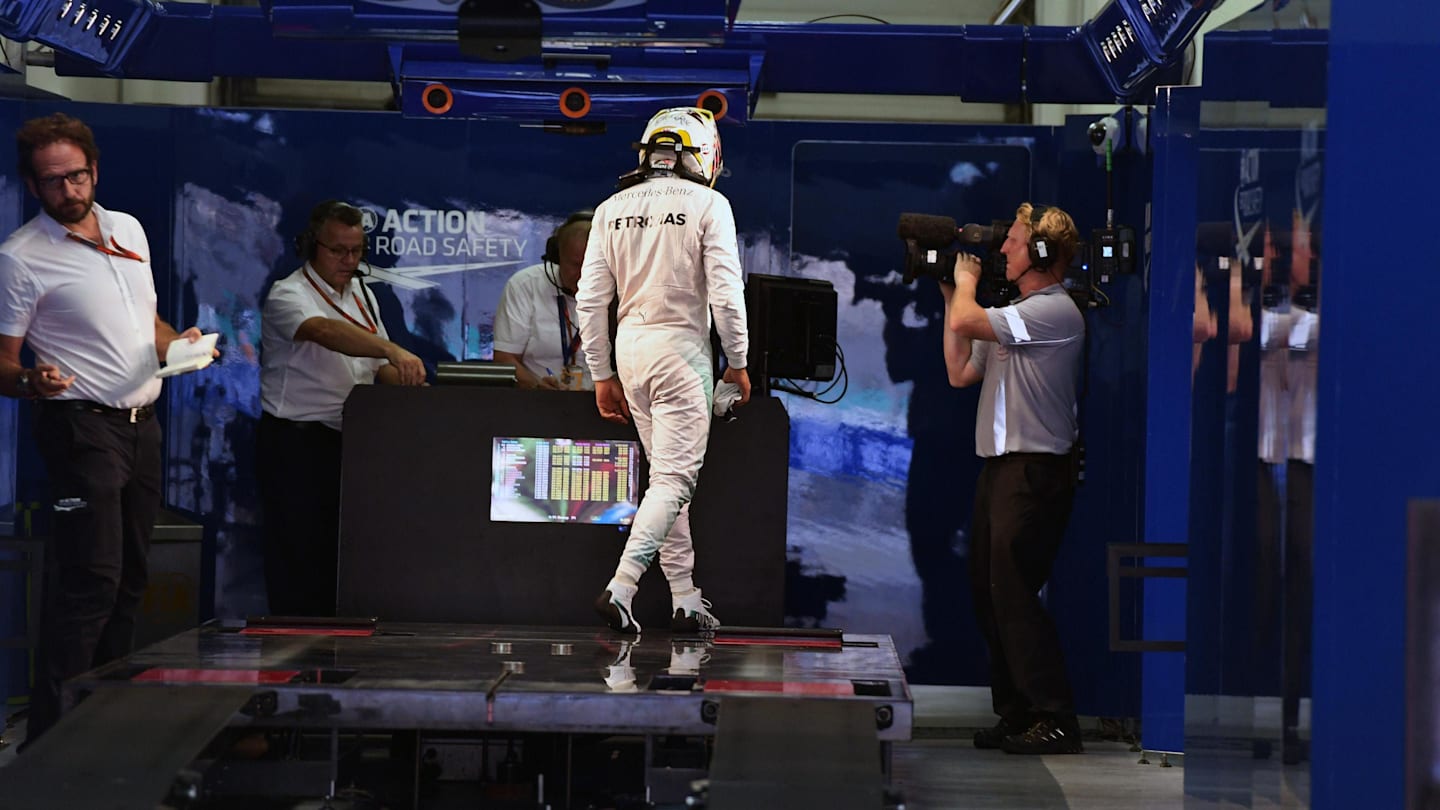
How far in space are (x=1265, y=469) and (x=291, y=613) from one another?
13.8ft

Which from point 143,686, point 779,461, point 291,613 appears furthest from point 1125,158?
point 143,686

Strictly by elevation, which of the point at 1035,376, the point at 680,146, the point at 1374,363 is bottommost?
the point at 1374,363

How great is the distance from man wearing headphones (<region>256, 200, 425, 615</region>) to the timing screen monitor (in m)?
0.94

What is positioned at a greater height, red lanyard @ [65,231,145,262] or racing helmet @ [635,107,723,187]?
racing helmet @ [635,107,723,187]

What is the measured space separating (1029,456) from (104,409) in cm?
327

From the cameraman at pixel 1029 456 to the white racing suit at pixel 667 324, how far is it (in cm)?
111

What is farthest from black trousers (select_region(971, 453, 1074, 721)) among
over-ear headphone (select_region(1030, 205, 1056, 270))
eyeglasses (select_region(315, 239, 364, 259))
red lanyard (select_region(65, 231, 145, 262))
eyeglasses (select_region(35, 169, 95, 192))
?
eyeglasses (select_region(35, 169, 95, 192))

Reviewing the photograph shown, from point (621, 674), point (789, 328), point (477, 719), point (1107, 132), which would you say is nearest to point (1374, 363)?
point (621, 674)

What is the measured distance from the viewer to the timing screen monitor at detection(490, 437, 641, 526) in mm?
5875

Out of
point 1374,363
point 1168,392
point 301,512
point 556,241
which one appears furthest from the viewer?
point 556,241

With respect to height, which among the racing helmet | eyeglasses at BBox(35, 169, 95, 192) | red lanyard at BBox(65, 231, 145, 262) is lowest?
red lanyard at BBox(65, 231, 145, 262)

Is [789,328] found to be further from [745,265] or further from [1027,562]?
[1027,562]

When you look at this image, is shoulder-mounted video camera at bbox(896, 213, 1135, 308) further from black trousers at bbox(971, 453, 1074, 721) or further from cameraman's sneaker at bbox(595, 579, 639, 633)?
cameraman's sneaker at bbox(595, 579, 639, 633)

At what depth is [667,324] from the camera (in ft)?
18.3
